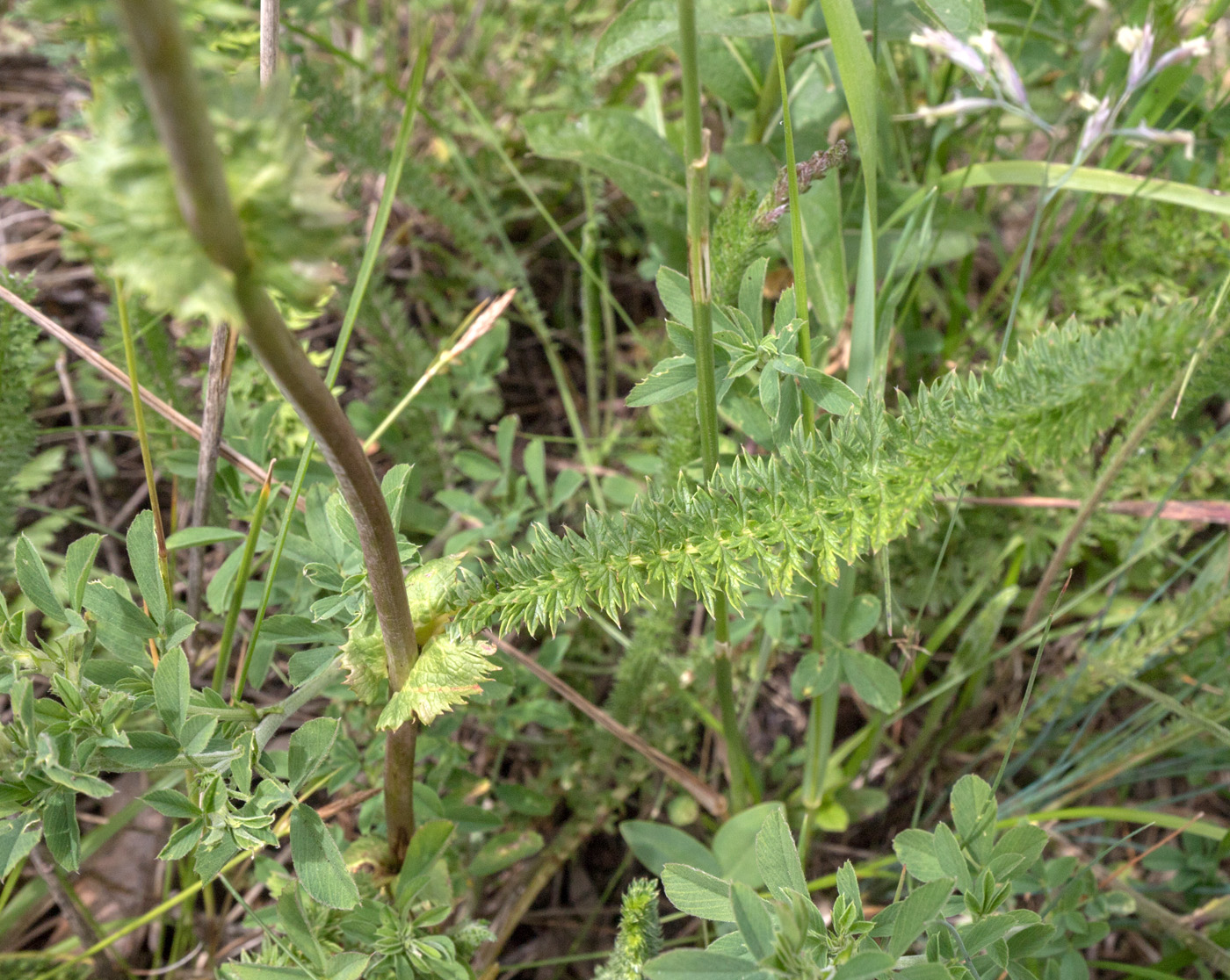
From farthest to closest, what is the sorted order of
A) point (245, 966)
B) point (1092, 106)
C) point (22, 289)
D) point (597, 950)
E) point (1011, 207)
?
point (1011, 207) < point (597, 950) < point (22, 289) < point (1092, 106) < point (245, 966)

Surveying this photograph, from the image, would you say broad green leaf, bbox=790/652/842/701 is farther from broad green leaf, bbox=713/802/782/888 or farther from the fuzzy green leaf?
the fuzzy green leaf

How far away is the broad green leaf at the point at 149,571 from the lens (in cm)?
111

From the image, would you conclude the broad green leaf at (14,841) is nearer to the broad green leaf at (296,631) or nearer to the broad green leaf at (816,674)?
the broad green leaf at (296,631)

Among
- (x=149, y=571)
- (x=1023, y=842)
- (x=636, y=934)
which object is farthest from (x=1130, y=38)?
(x=149, y=571)

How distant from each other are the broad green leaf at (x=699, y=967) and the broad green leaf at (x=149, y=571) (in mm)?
747

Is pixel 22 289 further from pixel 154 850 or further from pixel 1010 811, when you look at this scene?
pixel 1010 811

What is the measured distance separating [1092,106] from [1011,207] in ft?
4.15

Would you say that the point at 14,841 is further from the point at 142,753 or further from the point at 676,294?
the point at 676,294

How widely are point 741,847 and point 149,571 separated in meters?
1.06

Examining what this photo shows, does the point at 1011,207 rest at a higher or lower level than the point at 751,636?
higher

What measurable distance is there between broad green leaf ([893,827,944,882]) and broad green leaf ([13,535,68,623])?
44.5 inches

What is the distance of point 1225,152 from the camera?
1815 mm

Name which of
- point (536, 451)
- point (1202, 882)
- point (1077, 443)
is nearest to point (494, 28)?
point (536, 451)

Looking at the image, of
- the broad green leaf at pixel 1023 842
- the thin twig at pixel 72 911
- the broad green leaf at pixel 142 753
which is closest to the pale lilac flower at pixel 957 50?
the broad green leaf at pixel 1023 842
